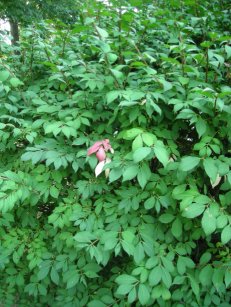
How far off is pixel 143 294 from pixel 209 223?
0.49 meters

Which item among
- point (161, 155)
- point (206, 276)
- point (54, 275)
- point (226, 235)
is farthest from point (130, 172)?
point (54, 275)

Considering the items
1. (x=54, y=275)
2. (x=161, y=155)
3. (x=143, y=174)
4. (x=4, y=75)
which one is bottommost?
(x=54, y=275)

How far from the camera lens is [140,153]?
4.78 ft

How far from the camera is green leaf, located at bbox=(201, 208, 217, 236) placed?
1.42 metres

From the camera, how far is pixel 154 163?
1933 mm

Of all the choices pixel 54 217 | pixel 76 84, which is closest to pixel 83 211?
pixel 54 217

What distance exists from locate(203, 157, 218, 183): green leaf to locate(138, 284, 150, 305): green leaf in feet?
2.07

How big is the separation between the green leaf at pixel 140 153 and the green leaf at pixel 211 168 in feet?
0.88

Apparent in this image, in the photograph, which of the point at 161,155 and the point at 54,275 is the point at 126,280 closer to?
the point at 54,275

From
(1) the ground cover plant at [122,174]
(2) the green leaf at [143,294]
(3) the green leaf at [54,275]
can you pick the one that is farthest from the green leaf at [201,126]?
(3) the green leaf at [54,275]

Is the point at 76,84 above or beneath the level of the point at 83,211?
above

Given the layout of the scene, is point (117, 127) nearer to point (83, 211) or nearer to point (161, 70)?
point (161, 70)

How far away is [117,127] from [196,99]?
635mm

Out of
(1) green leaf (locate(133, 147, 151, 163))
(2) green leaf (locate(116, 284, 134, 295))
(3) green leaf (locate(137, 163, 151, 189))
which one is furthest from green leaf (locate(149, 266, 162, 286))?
(1) green leaf (locate(133, 147, 151, 163))
